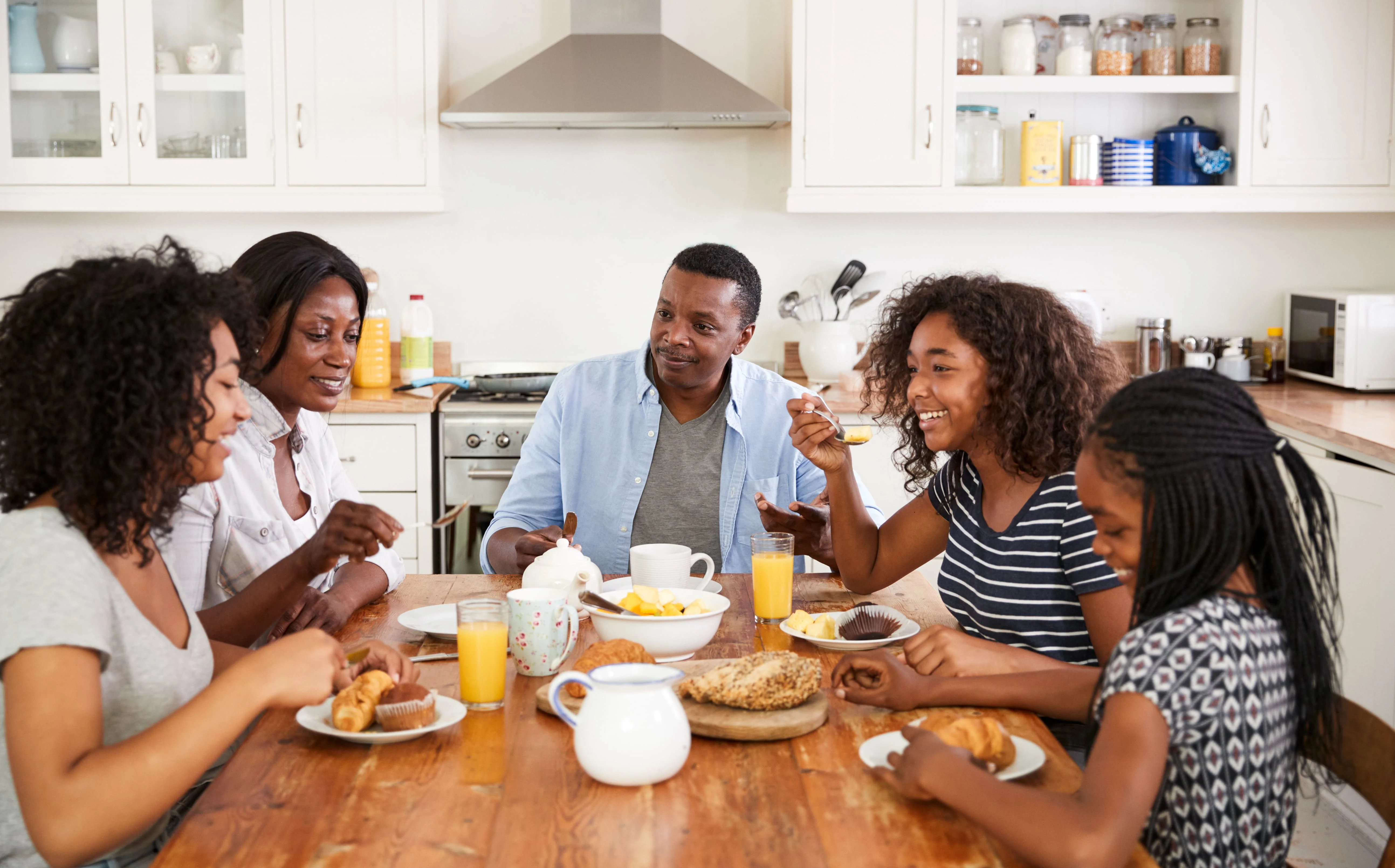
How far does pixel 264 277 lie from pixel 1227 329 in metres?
3.14

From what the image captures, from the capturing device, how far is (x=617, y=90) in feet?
11.2

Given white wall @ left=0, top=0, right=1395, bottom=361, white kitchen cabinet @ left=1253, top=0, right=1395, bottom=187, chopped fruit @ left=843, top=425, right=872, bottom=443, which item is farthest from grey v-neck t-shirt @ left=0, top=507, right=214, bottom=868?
white kitchen cabinet @ left=1253, top=0, right=1395, bottom=187

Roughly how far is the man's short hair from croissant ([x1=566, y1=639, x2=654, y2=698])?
1126mm

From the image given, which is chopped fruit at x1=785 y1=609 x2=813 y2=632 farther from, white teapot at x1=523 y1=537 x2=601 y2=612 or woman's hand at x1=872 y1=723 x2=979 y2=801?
woman's hand at x1=872 y1=723 x2=979 y2=801

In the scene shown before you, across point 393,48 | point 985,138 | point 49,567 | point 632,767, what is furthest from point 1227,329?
point 49,567

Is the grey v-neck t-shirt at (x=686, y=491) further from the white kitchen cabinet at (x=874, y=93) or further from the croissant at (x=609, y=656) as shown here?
the white kitchen cabinet at (x=874, y=93)

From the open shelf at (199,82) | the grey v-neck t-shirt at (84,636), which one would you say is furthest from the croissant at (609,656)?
the open shelf at (199,82)

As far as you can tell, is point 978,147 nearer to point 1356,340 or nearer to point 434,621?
point 1356,340

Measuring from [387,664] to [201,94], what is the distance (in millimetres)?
2728

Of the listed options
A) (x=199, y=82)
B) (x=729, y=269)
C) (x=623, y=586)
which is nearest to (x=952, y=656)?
(x=623, y=586)

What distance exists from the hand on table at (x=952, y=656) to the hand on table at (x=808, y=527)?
2.00ft

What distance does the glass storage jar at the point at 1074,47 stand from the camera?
141 inches

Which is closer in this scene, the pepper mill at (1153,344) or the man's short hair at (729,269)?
the man's short hair at (729,269)

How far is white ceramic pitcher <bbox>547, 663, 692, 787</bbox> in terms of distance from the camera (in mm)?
1106
